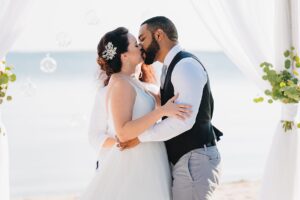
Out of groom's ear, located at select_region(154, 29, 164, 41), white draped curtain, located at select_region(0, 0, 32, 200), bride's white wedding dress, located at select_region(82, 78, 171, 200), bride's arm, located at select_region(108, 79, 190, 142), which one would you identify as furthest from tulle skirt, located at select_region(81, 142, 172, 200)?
white draped curtain, located at select_region(0, 0, 32, 200)

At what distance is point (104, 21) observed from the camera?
21484 millimetres

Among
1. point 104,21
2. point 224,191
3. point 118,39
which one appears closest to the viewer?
point 118,39

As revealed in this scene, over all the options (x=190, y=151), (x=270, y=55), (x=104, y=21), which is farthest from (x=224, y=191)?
(x=104, y=21)

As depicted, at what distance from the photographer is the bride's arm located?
9.02 ft

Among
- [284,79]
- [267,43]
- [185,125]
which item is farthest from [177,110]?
[267,43]

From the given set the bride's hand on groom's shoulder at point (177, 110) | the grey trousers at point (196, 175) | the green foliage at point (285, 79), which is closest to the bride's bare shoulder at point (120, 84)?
the bride's hand on groom's shoulder at point (177, 110)

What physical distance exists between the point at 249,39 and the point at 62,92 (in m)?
10.7

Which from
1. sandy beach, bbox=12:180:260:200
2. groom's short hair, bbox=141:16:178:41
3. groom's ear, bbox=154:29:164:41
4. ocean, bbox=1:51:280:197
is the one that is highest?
groom's short hair, bbox=141:16:178:41

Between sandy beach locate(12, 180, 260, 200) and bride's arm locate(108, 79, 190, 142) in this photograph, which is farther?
sandy beach locate(12, 180, 260, 200)

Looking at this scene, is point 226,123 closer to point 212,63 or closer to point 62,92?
point 62,92

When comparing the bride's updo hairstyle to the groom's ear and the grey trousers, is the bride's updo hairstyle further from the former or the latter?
the grey trousers

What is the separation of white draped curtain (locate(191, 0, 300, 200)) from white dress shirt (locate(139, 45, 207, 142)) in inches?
31.5

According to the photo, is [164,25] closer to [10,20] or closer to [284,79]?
[284,79]

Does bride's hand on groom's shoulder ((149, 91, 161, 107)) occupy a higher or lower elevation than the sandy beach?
higher
